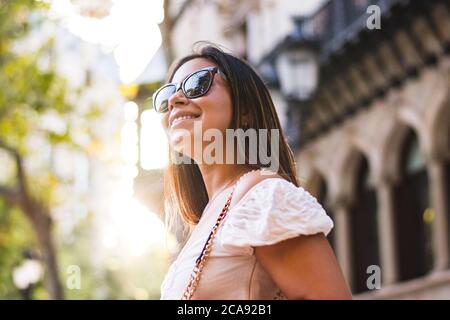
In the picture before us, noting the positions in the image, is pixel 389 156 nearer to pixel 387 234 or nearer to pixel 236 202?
pixel 387 234

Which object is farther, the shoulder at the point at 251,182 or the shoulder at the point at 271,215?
the shoulder at the point at 251,182

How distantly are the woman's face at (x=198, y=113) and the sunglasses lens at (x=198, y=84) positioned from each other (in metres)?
0.01

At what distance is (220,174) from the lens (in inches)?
98.5

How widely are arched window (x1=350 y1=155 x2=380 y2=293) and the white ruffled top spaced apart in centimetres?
1749

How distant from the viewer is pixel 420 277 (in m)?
17.7

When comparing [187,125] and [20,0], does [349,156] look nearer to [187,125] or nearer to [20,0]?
[20,0]

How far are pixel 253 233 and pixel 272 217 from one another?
5cm

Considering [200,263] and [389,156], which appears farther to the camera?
[389,156]

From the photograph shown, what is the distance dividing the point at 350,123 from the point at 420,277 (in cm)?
381

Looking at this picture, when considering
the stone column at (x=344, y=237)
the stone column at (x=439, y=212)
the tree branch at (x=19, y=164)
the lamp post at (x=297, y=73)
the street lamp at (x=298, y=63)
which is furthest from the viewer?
the stone column at (x=344, y=237)

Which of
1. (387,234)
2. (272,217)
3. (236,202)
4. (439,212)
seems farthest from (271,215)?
(387,234)

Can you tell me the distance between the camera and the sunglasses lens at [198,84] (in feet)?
8.15

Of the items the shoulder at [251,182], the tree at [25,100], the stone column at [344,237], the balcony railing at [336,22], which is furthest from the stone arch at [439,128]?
the shoulder at [251,182]

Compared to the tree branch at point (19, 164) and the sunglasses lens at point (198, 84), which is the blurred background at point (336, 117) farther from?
the sunglasses lens at point (198, 84)
